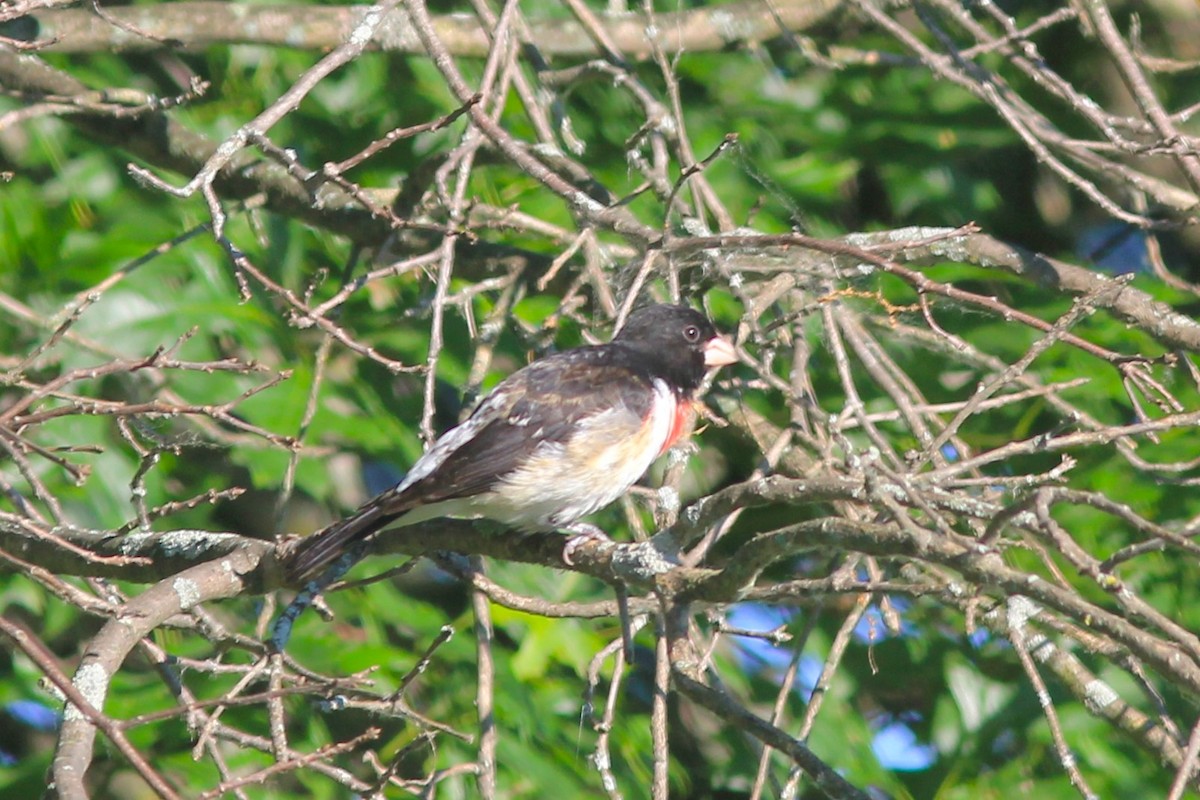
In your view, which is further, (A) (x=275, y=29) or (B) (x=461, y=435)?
(A) (x=275, y=29)

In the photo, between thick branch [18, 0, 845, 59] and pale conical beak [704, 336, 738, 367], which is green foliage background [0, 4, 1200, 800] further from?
pale conical beak [704, 336, 738, 367]

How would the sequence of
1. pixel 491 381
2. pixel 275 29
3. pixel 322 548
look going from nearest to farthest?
pixel 322 548 < pixel 491 381 < pixel 275 29

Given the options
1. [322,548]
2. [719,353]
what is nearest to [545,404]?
[719,353]

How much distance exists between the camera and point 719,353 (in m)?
4.77

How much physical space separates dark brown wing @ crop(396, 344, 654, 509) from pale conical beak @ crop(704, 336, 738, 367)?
213 millimetres

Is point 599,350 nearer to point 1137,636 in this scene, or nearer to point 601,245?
point 601,245

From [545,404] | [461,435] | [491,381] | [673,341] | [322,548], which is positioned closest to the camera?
[322,548]

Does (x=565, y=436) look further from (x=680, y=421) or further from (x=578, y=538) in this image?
(x=578, y=538)

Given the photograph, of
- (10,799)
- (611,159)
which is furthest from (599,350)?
(10,799)

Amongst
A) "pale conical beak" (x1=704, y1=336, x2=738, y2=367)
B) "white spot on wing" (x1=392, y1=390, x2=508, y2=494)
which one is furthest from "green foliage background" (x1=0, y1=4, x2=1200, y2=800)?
"pale conical beak" (x1=704, y1=336, x2=738, y2=367)

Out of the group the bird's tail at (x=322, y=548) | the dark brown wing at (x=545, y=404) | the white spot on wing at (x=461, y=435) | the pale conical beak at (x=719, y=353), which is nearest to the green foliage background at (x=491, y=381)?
the dark brown wing at (x=545, y=404)

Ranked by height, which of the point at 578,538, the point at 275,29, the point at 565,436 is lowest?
the point at 578,538

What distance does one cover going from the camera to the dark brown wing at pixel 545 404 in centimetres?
446

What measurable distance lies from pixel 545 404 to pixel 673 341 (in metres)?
0.61
